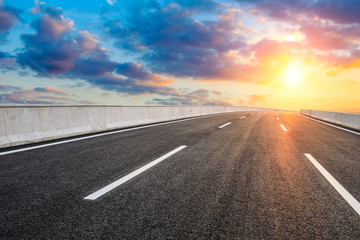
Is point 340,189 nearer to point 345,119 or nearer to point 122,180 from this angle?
point 122,180

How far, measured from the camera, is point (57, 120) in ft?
28.6

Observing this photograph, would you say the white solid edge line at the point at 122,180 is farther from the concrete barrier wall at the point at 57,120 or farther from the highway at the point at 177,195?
the concrete barrier wall at the point at 57,120

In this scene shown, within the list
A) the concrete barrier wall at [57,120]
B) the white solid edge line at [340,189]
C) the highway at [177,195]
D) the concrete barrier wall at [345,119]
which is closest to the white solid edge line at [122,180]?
the highway at [177,195]

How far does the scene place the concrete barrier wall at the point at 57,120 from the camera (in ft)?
23.7

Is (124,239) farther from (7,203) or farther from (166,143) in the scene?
(166,143)

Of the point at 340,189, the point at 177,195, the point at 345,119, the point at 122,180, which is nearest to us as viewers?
the point at 177,195

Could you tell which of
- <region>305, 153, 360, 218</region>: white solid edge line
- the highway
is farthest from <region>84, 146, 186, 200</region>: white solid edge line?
<region>305, 153, 360, 218</region>: white solid edge line

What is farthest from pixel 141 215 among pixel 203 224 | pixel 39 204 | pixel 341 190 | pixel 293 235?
pixel 341 190

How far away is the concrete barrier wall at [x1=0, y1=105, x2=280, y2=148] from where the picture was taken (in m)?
7.22

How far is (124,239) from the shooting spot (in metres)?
2.43

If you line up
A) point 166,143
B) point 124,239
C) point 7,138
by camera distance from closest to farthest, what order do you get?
1. point 124,239
2. point 7,138
3. point 166,143

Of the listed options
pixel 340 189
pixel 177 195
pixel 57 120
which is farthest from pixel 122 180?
pixel 57 120

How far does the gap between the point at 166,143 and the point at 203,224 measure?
5.10 meters

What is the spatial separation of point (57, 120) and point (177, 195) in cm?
663
